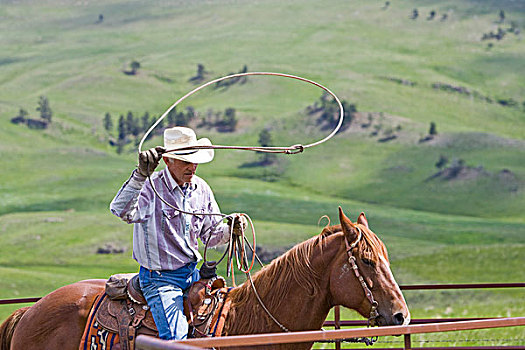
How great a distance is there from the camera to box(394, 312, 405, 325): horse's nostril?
5754mm

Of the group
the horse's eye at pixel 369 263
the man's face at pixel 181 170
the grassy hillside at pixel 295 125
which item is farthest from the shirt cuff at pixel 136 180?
the grassy hillside at pixel 295 125

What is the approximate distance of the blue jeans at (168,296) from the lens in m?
6.25

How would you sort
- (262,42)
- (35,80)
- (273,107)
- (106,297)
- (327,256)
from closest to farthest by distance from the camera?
(327,256), (106,297), (273,107), (35,80), (262,42)

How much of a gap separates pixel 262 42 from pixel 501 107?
4858cm

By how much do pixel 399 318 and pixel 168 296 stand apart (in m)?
1.89

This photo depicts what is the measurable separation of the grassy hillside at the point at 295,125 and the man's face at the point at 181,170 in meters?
19.6

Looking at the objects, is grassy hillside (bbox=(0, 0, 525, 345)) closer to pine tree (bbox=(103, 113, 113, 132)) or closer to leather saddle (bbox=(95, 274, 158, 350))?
pine tree (bbox=(103, 113, 113, 132))

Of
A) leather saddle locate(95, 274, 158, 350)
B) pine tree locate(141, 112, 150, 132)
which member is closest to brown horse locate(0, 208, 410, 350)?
leather saddle locate(95, 274, 158, 350)

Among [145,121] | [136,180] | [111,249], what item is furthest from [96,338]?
[145,121]

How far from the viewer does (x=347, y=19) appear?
149000 mm

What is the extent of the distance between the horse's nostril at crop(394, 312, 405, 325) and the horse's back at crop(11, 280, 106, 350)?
2.78 m

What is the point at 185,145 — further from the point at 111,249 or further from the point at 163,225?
the point at 111,249

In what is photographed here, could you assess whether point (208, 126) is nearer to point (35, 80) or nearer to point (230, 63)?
point (230, 63)

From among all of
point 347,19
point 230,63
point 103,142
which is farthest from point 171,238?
point 347,19
